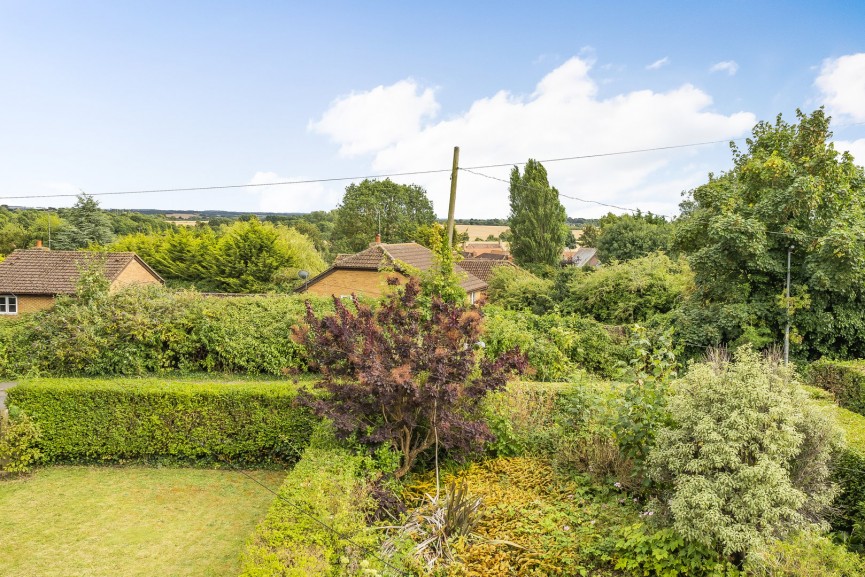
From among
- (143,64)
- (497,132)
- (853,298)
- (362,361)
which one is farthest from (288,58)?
(853,298)

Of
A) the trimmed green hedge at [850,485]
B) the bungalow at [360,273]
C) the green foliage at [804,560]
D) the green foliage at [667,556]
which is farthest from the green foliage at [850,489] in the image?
the bungalow at [360,273]

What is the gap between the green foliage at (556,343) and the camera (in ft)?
37.9

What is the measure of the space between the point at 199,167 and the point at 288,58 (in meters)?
4.31

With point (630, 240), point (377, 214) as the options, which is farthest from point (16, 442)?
point (377, 214)

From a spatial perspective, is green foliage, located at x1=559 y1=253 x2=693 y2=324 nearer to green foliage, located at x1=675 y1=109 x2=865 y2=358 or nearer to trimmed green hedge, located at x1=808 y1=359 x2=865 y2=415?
green foliage, located at x1=675 y1=109 x2=865 y2=358

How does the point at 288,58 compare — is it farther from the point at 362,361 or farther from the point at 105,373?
the point at 362,361

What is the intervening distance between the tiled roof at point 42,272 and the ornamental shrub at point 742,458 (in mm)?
22411

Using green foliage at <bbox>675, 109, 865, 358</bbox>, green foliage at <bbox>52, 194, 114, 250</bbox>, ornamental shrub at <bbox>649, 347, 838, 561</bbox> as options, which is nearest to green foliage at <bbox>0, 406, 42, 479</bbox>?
ornamental shrub at <bbox>649, 347, 838, 561</bbox>

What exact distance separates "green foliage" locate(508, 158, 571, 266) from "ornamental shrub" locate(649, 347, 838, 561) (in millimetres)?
33490

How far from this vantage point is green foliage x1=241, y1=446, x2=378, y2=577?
12.7ft

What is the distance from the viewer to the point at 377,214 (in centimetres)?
5244

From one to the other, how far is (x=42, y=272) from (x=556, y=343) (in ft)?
71.6

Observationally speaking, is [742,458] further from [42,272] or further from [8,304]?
[8,304]

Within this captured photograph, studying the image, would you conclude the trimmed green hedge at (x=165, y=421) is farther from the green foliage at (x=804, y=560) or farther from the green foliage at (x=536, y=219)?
the green foliage at (x=536, y=219)
